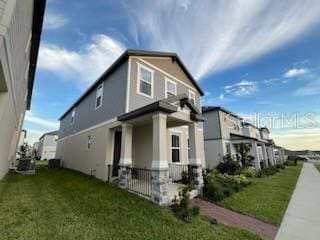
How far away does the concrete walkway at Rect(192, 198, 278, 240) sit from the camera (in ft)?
15.0

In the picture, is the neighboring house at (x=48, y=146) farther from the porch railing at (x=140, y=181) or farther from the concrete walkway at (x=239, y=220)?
the concrete walkway at (x=239, y=220)

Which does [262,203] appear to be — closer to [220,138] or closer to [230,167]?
[230,167]

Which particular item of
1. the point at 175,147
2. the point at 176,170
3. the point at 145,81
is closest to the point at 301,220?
the point at 176,170

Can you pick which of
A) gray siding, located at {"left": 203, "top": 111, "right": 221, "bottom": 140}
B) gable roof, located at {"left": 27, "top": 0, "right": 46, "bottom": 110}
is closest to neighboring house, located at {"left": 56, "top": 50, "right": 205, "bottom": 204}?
gable roof, located at {"left": 27, "top": 0, "right": 46, "bottom": 110}

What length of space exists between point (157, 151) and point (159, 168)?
2.02 ft

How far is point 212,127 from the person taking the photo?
728 inches

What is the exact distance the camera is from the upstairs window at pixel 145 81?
9469 mm

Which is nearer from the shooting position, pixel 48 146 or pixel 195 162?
pixel 195 162

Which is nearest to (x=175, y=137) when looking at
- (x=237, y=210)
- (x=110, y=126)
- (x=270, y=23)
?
(x=110, y=126)

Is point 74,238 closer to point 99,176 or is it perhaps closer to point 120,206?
point 120,206

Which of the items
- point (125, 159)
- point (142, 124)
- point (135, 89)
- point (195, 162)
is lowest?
point (195, 162)

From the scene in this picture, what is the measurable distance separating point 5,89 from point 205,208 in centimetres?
747

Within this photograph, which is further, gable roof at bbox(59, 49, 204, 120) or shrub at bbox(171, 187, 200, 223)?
gable roof at bbox(59, 49, 204, 120)

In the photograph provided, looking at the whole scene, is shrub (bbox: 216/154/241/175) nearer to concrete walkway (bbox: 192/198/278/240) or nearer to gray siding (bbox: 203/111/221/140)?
gray siding (bbox: 203/111/221/140)
